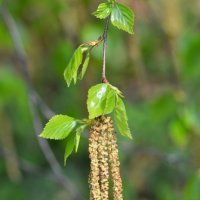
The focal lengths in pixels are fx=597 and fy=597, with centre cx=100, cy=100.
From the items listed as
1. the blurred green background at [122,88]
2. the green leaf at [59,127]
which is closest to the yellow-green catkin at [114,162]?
the green leaf at [59,127]

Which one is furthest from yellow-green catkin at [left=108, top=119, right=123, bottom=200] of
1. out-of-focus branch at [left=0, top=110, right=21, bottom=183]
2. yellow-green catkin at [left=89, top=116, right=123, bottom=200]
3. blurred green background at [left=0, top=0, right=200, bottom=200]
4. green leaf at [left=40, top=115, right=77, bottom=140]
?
out-of-focus branch at [left=0, top=110, right=21, bottom=183]

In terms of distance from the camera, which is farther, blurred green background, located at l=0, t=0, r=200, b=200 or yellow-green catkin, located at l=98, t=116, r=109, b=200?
blurred green background, located at l=0, t=0, r=200, b=200

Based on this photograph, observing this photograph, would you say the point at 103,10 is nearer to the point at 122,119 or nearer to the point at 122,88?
the point at 122,119

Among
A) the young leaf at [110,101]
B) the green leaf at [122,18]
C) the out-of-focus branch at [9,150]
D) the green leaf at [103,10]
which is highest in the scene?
the green leaf at [103,10]

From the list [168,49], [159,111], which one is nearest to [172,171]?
[168,49]

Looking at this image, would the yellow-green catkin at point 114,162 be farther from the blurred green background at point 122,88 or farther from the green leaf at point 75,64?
the blurred green background at point 122,88

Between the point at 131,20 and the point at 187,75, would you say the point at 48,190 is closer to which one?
the point at 187,75

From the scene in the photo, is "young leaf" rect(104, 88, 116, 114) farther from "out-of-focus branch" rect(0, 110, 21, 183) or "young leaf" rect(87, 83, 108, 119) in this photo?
"out-of-focus branch" rect(0, 110, 21, 183)

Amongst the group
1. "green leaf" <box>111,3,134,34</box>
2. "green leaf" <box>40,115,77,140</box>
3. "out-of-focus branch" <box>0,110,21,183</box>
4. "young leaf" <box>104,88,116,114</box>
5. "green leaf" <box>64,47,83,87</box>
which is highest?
"green leaf" <box>111,3,134,34</box>
